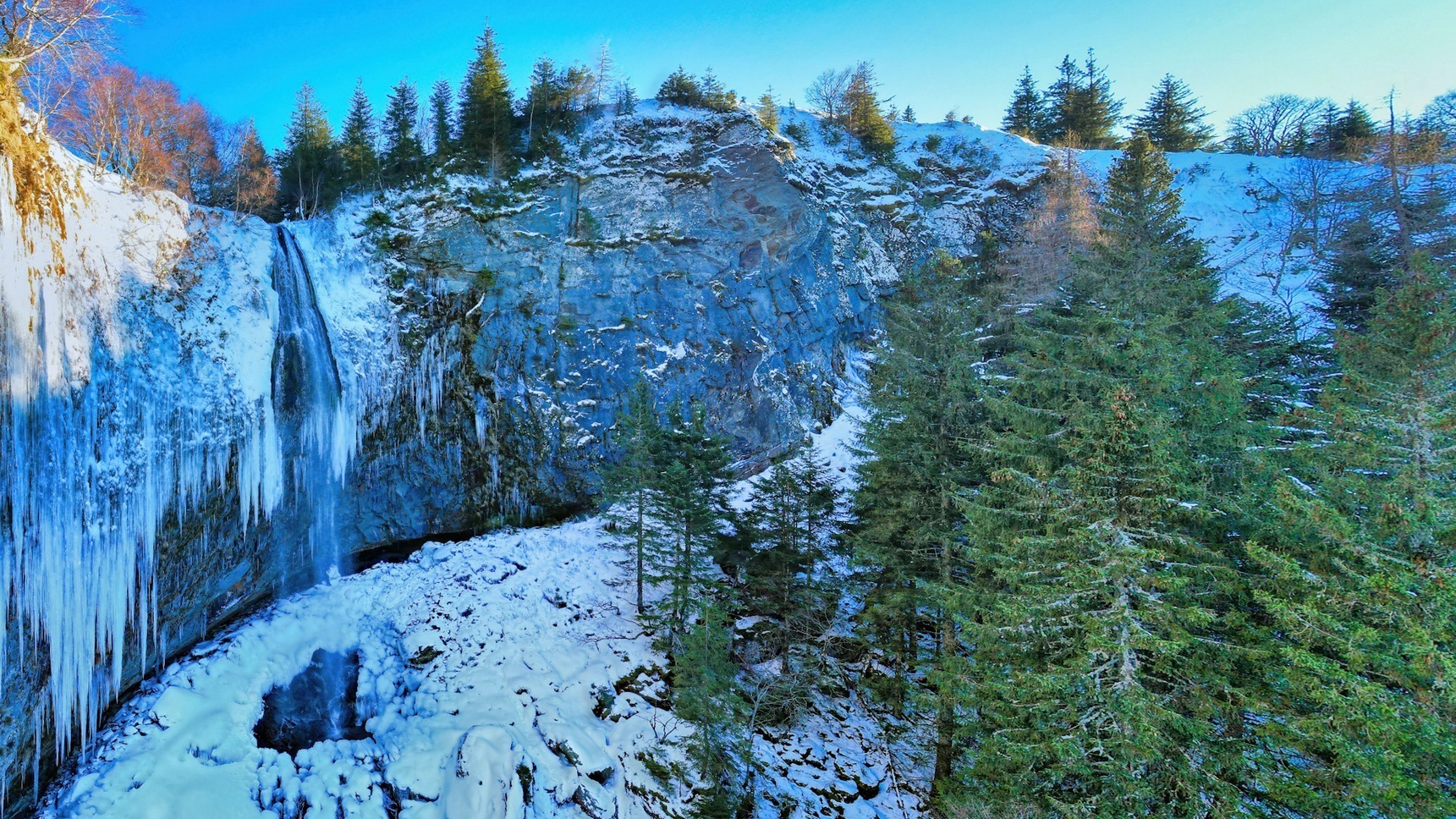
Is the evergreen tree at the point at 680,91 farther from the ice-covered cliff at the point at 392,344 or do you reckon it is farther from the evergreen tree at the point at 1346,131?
the evergreen tree at the point at 1346,131

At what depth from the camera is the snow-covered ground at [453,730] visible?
31.2 ft

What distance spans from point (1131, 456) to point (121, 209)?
65.7 ft

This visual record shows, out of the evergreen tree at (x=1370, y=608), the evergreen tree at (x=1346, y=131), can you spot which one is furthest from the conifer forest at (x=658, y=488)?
the evergreen tree at (x=1346, y=131)

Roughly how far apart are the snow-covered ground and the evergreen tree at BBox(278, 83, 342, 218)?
16.7m

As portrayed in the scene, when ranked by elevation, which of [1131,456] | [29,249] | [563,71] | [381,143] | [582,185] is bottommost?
[1131,456]

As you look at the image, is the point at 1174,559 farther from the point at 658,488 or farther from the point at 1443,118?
the point at 1443,118

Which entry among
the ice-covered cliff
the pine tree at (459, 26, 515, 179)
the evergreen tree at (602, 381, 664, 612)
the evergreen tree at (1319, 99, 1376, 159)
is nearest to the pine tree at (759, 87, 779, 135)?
the ice-covered cliff

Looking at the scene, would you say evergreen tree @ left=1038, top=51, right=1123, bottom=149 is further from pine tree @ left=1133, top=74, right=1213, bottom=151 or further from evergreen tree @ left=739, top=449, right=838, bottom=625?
evergreen tree @ left=739, top=449, right=838, bottom=625

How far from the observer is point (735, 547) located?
14992mm

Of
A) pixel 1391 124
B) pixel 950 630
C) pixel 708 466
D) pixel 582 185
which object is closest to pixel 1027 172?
pixel 1391 124

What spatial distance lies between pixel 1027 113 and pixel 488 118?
3719cm

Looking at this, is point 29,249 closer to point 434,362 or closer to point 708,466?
point 434,362

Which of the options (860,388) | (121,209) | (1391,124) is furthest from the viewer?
(860,388)

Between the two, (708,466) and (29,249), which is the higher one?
(29,249)
